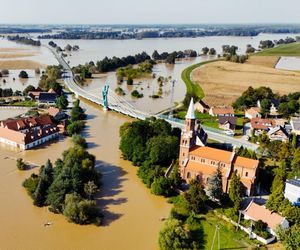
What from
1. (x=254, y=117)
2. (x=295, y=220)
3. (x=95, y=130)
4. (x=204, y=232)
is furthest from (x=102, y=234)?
(x=254, y=117)

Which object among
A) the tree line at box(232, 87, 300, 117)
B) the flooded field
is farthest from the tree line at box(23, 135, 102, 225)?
the flooded field

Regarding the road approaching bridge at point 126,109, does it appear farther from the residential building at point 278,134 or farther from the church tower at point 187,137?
the church tower at point 187,137

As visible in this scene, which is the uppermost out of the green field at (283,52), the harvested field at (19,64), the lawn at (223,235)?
the green field at (283,52)

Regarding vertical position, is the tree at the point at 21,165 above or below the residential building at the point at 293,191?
below

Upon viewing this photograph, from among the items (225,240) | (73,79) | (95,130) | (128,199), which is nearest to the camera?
(225,240)

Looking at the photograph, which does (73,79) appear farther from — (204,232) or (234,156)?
(204,232)

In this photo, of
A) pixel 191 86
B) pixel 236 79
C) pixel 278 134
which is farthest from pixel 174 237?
pixel 236 79

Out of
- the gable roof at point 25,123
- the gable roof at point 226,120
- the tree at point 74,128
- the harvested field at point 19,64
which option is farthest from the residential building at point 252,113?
the harvested field at point 19,64
